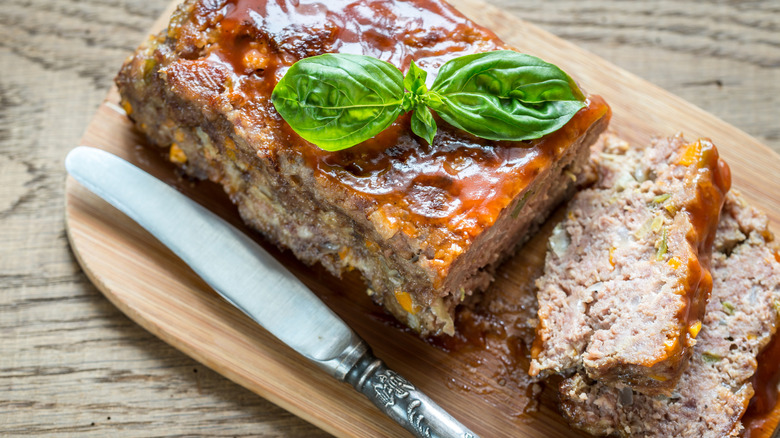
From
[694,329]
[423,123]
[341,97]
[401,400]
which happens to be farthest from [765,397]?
[341,97]

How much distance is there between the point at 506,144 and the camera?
3.88 meters

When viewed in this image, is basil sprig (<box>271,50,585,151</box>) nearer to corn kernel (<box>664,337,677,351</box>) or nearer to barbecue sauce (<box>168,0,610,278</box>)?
barbecue sauce (<box>168,0,610,278</box>)

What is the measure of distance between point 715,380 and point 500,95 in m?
2.08

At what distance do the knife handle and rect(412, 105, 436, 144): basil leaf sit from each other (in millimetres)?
1402

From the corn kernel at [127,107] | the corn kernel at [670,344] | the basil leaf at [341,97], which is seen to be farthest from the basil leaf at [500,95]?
the corn kernel at [127,107]

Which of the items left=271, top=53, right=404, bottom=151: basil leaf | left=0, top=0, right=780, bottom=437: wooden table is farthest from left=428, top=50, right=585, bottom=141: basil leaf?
left=0, top=0, right=780, bottom=437: wooden table

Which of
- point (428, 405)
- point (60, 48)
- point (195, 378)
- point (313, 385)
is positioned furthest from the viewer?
point (60, 48)

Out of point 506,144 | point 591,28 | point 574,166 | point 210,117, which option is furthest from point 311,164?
point 591,28

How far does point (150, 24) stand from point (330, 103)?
2.74 metres

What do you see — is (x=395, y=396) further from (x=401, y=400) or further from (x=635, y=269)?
(x=635, y=269)

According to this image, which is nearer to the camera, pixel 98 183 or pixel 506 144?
pixel 506 144

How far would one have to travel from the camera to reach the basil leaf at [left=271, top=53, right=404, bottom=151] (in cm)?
367

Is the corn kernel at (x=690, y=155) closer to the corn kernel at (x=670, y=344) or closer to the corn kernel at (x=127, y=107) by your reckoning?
the corn kernel at (x=670, y=344)

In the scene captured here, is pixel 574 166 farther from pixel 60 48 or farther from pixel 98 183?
pixel 60 48
